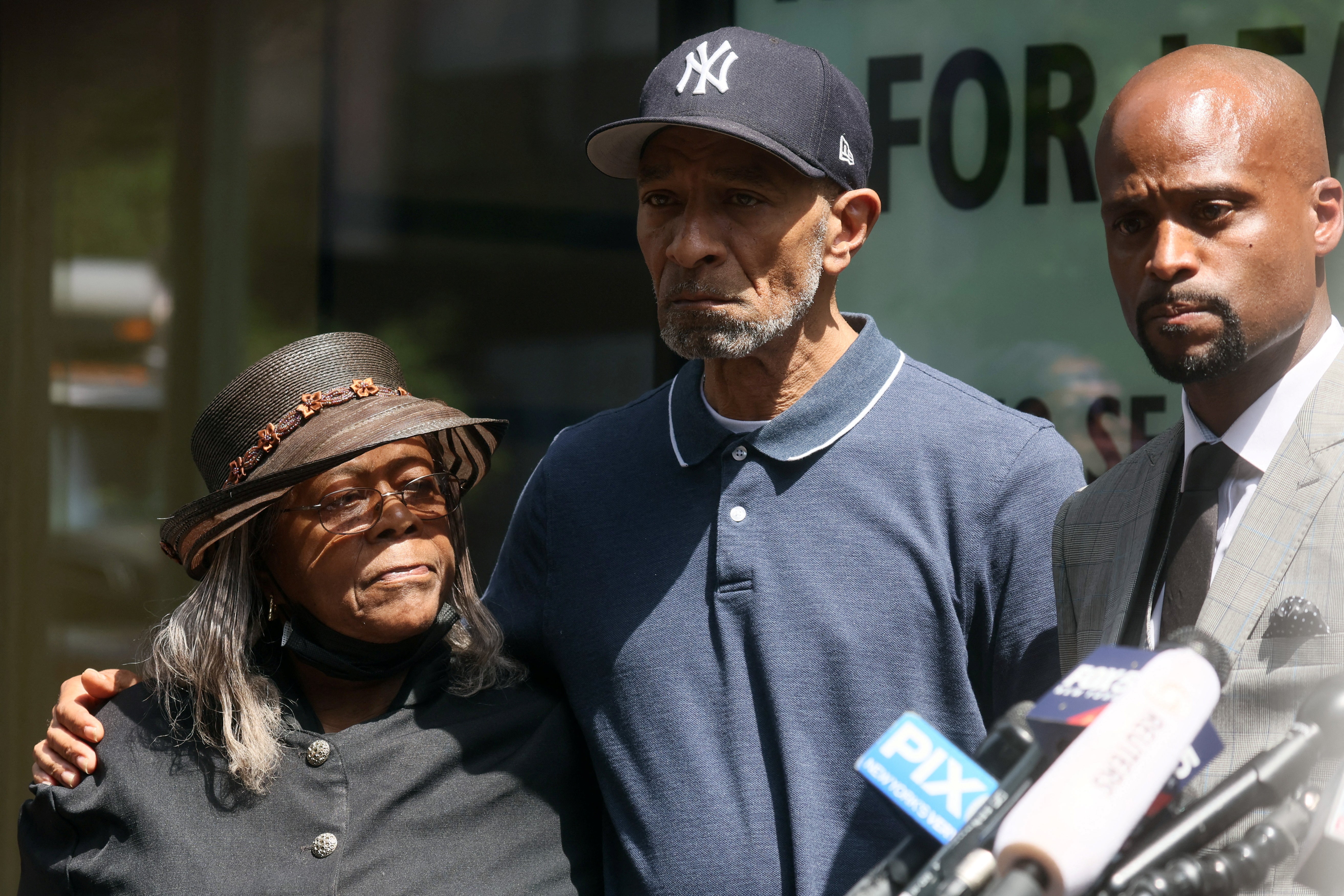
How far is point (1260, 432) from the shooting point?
6.07 feet

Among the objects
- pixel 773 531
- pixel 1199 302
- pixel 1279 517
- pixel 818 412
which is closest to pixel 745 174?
pixel 818 412

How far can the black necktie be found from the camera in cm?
182

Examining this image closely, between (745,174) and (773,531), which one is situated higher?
(745,174)

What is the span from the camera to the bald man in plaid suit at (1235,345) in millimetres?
1702

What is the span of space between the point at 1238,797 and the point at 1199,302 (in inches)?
33.8

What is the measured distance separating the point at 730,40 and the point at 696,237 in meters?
0.44

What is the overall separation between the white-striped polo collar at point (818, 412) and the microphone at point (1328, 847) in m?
1.38

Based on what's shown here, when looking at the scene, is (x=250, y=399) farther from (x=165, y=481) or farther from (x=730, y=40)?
(x=165, y=481)

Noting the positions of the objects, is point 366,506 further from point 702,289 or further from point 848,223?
point 848,223

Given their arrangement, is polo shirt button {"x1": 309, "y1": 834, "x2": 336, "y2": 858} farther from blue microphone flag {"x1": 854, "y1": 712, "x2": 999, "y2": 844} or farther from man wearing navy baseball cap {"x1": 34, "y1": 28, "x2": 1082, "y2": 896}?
blue microphone flag {"x1": 854, "y1": 712, "x2": 999, "y2": 844}

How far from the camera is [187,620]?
2725mm

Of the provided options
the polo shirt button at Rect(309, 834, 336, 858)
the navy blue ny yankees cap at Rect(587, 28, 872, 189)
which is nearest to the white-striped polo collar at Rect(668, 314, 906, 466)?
the navy blue ny yankees cap at Rect(587, 28, 872, 189)

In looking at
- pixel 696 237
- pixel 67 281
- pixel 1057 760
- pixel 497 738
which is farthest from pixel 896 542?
pixel 67 281

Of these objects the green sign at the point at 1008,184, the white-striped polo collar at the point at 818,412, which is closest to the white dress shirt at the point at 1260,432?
the white-striped polo collar at the point at 818,412
